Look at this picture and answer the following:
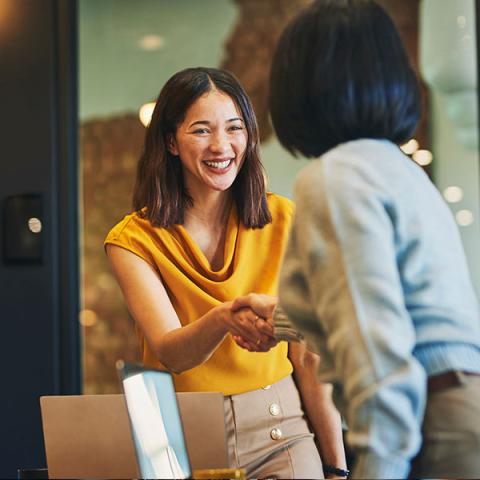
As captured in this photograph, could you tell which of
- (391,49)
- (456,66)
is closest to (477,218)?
(456,66)

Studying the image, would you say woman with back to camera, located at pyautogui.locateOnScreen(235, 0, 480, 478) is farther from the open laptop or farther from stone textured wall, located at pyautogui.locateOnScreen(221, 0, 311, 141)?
stone textured wall, located at pyautogui.locateOnScreen(221, 0, 311, 141)

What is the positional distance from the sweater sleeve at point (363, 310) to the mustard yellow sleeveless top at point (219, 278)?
0.73 meters

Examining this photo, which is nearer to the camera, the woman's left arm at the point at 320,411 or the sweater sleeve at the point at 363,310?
the sweater sleeve at the point at 363,310

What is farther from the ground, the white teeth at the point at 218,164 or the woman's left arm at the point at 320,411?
the white teeth at the point at 218,164

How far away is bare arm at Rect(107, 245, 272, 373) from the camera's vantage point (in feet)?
5.75

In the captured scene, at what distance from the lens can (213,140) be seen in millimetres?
2084

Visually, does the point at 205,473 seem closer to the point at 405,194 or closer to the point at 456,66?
the point at 405,194

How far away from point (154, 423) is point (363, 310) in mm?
299

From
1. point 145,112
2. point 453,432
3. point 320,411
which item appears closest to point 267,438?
point 320,411

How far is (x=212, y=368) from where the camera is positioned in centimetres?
197

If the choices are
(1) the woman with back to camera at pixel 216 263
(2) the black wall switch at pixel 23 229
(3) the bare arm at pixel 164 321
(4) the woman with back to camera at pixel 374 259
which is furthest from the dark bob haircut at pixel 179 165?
(2) the black wall switch at pixel 23 229

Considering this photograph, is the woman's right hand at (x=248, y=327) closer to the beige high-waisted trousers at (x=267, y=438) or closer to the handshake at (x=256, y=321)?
the handshake at (x=256, y=321)

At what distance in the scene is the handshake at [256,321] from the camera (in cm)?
157

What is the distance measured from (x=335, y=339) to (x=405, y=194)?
201 millimetres
